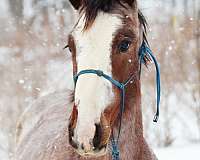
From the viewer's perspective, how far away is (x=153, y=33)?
9.13m

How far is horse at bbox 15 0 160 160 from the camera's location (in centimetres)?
247

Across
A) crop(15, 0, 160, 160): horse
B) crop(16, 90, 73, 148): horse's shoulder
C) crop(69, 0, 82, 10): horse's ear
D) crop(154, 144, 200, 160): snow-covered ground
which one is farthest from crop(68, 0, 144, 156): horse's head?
crop(154, 144, 200, 160): snow-covered ground

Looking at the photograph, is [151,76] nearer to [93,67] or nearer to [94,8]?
[94,8]

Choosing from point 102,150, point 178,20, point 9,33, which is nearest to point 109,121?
point 102,150

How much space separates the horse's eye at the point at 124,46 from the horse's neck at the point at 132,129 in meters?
0.28

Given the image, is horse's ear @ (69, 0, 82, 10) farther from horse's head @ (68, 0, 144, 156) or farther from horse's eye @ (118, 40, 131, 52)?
horse's eye @ (118, 40, 131, 52)

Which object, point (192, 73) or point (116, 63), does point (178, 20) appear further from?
point (116, 63)

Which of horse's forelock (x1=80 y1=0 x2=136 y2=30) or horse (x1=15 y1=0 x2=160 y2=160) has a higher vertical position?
horse's forelock (x1=80 y1=0 x2=136 y2=30)

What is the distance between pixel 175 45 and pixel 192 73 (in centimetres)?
69

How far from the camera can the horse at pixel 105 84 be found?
97.1 inches

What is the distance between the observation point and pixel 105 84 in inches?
101

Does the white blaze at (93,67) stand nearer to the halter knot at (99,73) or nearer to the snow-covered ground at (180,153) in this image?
the halter knot at (99,73)

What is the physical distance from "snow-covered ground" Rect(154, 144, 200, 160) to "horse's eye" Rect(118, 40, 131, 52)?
4.54 m

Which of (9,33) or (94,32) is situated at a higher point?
(94,32)
